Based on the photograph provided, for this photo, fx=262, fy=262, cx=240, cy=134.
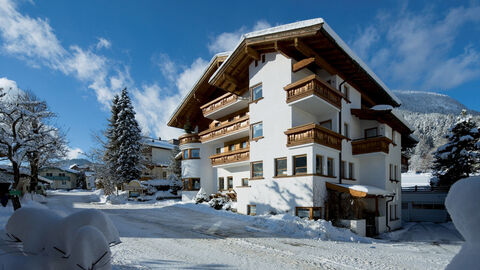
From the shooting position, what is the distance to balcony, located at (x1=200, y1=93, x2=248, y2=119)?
23.7m

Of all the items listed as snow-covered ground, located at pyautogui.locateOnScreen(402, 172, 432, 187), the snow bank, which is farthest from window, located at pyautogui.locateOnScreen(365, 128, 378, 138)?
snow-covered ground, located at pyautogui.locateOnScreen(402, 172, 432, 187)

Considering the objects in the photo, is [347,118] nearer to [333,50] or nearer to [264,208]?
[333,50]

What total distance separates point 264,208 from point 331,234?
582cm

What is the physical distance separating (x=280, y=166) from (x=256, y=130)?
3.65 m

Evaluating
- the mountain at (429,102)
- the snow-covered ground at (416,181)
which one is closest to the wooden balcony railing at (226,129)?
the snow-covered ground at (416,181)

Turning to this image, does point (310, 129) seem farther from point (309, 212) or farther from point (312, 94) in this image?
point (309, 212)

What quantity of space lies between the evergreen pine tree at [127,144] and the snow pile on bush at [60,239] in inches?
1314

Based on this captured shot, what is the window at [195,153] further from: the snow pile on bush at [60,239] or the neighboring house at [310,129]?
the snow pile on bush at [60,239]

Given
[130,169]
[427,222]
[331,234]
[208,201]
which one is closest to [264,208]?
[331,234]

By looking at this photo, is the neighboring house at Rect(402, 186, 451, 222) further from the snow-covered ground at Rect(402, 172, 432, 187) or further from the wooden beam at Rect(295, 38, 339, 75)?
the wooden beam at Rect(295, 38, 339, 75)

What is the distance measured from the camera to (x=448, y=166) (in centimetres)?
2567

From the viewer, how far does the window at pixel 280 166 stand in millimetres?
17562

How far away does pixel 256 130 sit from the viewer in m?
20.0

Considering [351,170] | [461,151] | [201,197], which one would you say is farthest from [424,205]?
[201,197]
